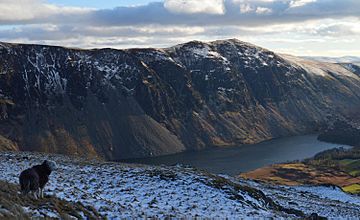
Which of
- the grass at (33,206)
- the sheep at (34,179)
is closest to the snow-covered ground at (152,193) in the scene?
the grass at (33,206)

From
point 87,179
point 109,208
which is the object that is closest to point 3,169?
point 87,179

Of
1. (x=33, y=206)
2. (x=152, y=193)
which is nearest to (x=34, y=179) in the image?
(x=33, y=206)

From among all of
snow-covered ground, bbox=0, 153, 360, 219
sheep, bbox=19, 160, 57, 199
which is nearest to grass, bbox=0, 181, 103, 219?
sheep, bbox=19, 160, 57, 199

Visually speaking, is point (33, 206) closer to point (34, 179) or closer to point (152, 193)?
point (34, 179)

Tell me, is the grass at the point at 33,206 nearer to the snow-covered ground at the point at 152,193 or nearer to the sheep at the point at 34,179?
the sheep at the point at 34,179

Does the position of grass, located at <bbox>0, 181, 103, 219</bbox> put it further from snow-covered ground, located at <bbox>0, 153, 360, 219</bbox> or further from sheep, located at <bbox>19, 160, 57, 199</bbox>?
snow-covered ground, located at <bbox>0, 153, 360, 219</bbox>

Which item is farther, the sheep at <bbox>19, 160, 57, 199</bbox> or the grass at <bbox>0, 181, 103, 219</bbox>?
the sheep at <bbox>19, 160, 57, 199</bbox>

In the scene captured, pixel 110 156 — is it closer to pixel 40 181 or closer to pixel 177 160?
pixel 177 160
